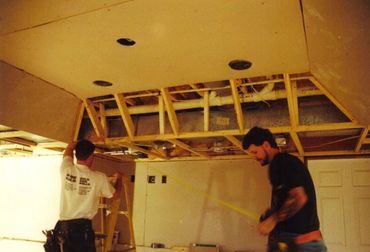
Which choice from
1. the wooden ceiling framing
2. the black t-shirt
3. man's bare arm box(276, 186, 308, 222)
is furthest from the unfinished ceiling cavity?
man's bare arm box(276, 186, 308, 222)

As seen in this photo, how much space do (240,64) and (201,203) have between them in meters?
3.07

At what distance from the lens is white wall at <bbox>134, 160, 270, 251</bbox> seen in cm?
508

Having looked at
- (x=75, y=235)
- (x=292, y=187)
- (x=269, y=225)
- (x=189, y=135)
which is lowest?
(x=75, y=235)

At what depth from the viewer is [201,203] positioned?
5387 millimetres

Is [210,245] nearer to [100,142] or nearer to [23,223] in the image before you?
[100,142]

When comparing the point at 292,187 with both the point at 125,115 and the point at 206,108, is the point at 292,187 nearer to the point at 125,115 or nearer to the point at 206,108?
the point at 206,108

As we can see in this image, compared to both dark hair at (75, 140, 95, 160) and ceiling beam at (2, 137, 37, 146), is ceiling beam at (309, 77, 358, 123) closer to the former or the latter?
dark hair at (75, 140, 95, 160)

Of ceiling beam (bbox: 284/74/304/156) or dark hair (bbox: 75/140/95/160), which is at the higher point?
ceiling beam (bbox: 284/74/304/156)

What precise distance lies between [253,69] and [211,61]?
372 mm

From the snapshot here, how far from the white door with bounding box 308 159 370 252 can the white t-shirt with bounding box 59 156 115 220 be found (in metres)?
3.13

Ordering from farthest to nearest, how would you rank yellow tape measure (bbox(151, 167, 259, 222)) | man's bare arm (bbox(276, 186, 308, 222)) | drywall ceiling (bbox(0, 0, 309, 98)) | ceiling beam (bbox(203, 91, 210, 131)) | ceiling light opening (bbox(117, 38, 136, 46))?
1. yellow tape measure (bbox(151, 167, 259, 222))
2. ceiling beam (bbox(203, 91, 210, 131))
3. ceiling light opening (bbox(117, 38, 136, 46))
4. drywall ceiling (bbox(0, 0, 309, 98))
5. man's bare arm (bbox(276, 186, 308, 222))

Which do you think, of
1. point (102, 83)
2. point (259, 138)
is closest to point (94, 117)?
point (102, 83)

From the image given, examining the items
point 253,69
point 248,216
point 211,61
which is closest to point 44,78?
point 211,61

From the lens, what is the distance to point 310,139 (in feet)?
15.5
